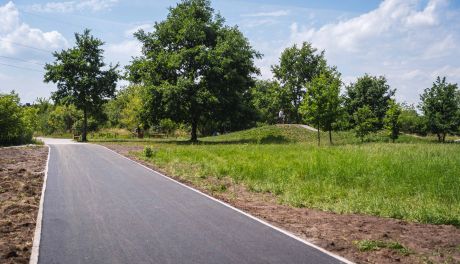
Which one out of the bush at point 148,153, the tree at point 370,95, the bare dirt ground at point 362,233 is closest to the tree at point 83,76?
the bush at point 148,153

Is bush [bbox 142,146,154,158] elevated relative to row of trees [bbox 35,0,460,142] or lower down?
lower down

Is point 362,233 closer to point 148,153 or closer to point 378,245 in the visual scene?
point 378,245

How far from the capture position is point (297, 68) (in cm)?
7231

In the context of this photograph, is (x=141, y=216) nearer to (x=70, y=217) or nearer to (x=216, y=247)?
(x=70, y=217)

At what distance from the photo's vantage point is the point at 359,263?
6.70 meters

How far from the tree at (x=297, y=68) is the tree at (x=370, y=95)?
16126mm

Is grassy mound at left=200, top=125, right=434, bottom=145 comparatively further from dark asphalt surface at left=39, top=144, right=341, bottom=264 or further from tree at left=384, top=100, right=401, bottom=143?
dark asphalt surface at left=39, top=144, right=341, bottom=264

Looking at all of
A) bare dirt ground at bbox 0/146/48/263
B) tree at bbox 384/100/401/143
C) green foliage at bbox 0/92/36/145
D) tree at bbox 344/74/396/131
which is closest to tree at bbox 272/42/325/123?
tree at bbox 344/74/396/131

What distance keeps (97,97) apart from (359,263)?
4682 cm

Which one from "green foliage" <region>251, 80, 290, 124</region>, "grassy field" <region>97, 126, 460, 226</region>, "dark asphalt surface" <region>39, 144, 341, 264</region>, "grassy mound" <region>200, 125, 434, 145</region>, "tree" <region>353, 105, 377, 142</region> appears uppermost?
"green foliage" <region>251, 80, 290, 124</region>

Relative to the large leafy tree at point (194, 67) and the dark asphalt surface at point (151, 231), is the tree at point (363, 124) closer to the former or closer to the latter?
the large leafy tree at point (194, 67)

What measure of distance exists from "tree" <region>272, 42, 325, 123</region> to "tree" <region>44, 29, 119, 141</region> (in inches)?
1333

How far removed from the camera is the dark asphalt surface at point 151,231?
6777 millimetres

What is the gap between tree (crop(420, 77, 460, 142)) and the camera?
148ft
